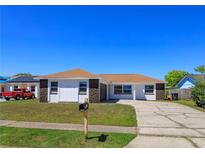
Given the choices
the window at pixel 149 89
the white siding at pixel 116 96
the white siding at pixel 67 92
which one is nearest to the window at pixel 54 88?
the white siding at pixel 67 92

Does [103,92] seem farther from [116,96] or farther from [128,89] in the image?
[128,89]

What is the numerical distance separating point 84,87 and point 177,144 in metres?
18.2

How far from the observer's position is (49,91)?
1017 inches

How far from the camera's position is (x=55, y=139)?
791 centimetres

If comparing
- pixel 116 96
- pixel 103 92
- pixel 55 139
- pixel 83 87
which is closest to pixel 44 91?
pixel 83 87

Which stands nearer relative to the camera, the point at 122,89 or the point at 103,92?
the point at 103,92

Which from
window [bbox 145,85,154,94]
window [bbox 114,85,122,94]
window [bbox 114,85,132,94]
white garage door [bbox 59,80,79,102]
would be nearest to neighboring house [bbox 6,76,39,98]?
window [bbox 114,85,122,94]

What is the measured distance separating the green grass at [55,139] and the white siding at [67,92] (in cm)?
1595

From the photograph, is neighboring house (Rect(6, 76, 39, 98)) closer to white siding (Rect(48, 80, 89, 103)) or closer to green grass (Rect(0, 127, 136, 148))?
white siding (Rect(48, 80, 89, 103))

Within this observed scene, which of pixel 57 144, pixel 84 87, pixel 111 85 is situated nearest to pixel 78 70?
pixel 84 87

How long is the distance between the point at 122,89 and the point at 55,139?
24771 mm
